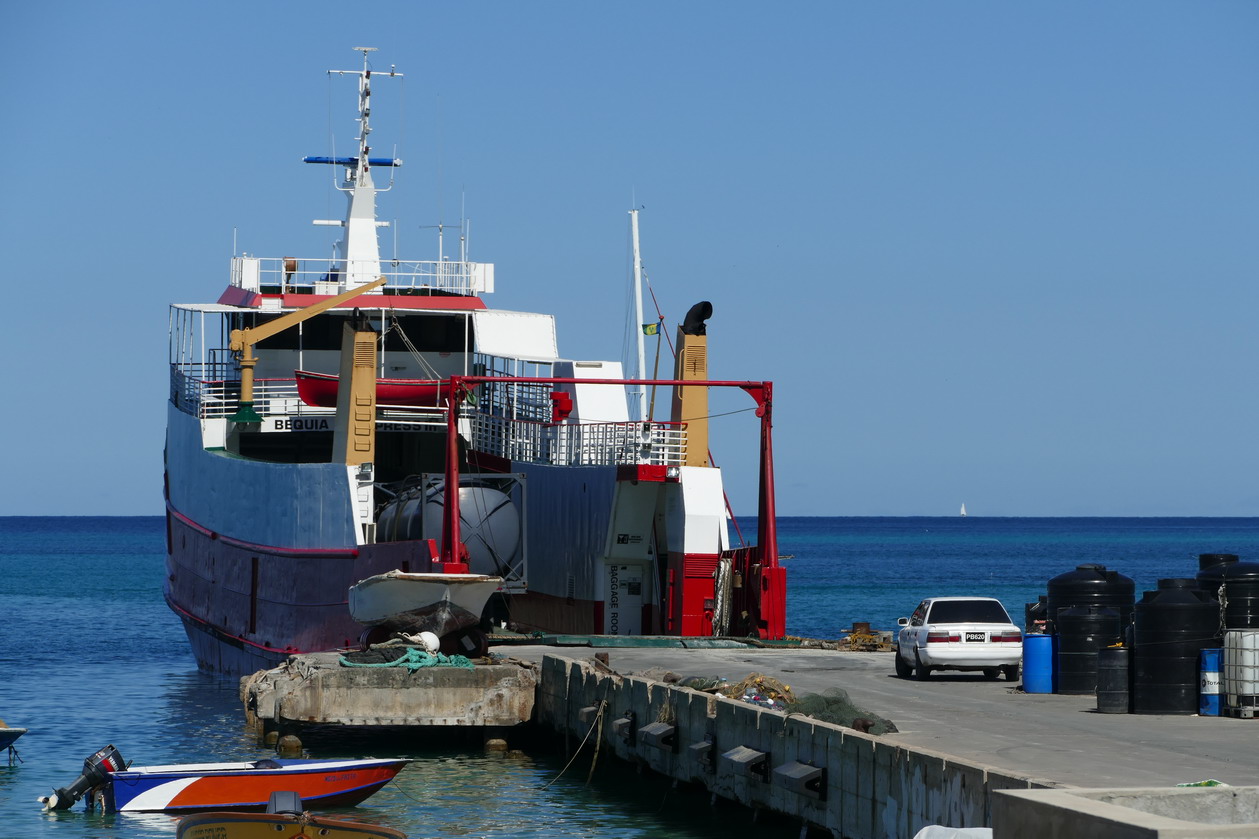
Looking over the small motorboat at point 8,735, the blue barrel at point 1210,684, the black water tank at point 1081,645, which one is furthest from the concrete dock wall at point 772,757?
the small motorboat at point 8,735

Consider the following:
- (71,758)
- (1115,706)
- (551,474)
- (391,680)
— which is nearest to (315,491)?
(551,474)

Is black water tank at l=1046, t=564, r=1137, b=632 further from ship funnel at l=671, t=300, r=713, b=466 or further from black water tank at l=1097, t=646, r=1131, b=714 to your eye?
ship funnel at l=671, t=300, r=713, b=466

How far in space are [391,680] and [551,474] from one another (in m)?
11.0

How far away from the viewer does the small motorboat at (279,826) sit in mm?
16734

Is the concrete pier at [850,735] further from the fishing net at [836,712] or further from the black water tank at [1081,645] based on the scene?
the black water tank at [1081,645]

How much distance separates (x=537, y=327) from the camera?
1569 inches

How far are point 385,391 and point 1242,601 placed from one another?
20.4 meters

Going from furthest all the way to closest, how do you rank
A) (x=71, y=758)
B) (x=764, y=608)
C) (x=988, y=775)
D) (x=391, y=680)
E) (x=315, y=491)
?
(x=315, y=491), (x=764, y=608), (x=71, y=758), (x=391, y=680), (x=988, y=775)

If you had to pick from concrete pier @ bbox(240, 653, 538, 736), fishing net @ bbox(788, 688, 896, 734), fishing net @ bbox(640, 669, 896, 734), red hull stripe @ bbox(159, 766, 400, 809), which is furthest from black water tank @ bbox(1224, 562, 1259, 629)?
red hull stripe @ bbox(159, 766, 400, 809)

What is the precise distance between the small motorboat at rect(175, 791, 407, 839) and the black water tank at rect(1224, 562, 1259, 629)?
35.6 ft

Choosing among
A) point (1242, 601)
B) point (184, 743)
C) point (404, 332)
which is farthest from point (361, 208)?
point (1242, 601)

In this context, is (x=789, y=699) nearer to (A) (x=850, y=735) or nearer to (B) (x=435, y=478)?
(A) (x=850, y=735)

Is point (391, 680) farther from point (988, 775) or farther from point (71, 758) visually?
point (988, 775)

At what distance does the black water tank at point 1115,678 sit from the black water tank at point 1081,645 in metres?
2.38
